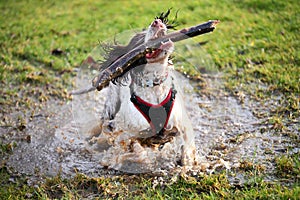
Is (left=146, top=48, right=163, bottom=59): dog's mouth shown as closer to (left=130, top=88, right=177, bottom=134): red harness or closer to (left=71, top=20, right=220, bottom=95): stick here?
(left=71, top=20, right=220, bottom=95): stick

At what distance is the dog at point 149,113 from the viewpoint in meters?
3.79

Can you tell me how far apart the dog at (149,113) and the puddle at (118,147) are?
8cm

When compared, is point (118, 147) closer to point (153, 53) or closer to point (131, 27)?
point (153, 53)

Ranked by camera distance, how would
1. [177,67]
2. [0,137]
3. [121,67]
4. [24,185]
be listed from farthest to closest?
[177,67] → [0,137] → [24,185] → [121,67]

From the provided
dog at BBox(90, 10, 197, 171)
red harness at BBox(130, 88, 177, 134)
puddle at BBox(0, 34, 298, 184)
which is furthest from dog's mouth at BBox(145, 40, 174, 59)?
puddle at BBox(0, 34, 298, 184)

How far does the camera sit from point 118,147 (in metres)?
4.40

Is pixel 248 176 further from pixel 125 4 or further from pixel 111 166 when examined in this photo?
pixel 125 4

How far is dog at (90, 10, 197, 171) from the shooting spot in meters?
3.79

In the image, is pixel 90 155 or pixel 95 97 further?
pixel 95 97

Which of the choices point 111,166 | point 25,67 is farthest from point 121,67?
point 25,67

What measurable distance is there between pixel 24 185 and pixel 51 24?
4417mm

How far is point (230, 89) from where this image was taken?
571cm

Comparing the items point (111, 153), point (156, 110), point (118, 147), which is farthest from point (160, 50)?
point (111, 153)

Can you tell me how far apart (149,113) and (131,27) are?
7.70ft
